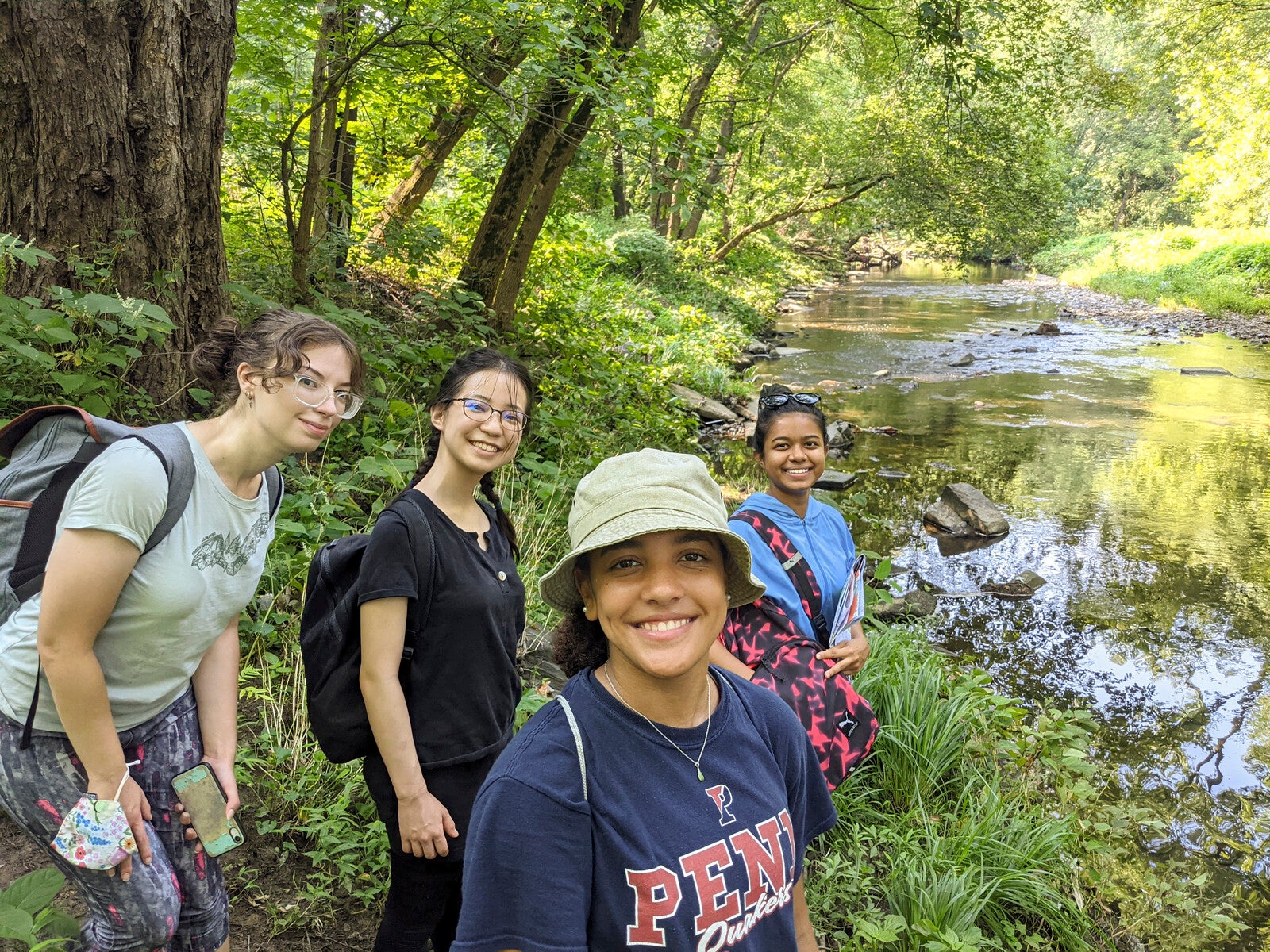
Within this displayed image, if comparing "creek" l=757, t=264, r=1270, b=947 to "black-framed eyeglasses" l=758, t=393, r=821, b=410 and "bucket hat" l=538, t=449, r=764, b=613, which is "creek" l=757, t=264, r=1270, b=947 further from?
"bucket hat" l=538, t=449, r=764, b=613

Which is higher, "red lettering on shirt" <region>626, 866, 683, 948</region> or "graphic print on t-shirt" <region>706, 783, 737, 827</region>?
"graphic print on t-shirt" <region>706, 783, 737, 827</region>

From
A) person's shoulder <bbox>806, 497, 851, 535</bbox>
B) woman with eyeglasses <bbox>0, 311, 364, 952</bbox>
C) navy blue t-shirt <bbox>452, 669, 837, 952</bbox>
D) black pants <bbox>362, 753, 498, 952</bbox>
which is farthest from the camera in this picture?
person's shoulder <bbox>806, 497, 851, 535</bbox>

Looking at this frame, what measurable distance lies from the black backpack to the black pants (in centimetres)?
10

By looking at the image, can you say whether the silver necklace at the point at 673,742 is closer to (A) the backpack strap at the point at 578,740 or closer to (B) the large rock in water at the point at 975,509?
(A) the backpack strap at the point at 578,740

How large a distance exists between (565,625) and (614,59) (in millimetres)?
5185

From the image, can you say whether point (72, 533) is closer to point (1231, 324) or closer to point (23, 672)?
point (23, 672)

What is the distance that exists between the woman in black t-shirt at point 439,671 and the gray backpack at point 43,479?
0.45 meters

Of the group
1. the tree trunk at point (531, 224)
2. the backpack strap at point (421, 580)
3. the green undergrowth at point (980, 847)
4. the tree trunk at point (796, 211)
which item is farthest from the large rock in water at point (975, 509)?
the tree trunk at point (796, 211)

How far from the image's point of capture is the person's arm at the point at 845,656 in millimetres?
2646

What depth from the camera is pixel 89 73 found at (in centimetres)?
339

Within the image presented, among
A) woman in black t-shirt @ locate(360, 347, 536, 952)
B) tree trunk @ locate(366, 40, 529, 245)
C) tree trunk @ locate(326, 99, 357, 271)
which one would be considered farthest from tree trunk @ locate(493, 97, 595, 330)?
woman in black t-shirt @ locate(360, 347, 536, 952)

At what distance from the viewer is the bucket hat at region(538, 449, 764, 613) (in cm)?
131

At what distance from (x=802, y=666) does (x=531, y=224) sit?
5969 millimetres

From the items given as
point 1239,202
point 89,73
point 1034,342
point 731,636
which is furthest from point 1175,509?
point 1239,202
